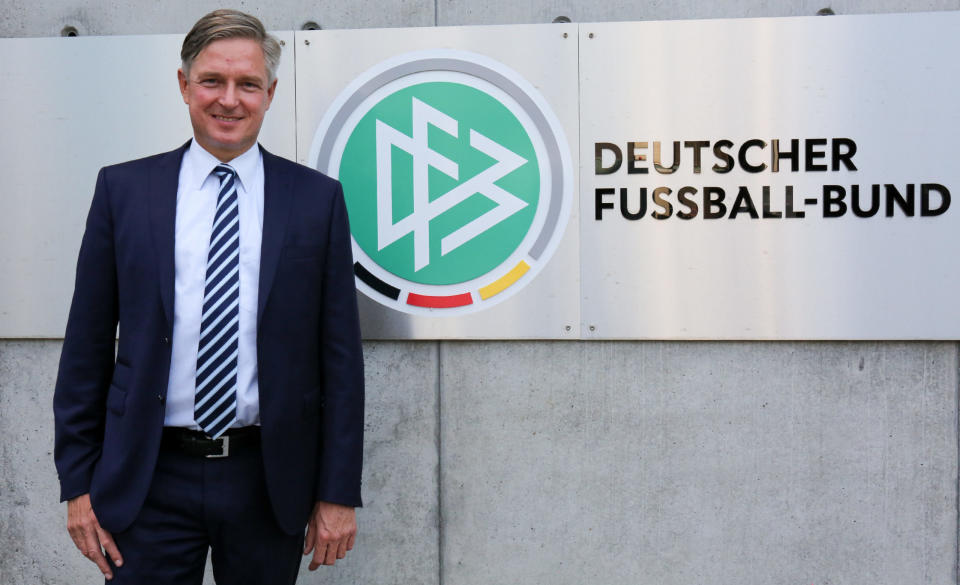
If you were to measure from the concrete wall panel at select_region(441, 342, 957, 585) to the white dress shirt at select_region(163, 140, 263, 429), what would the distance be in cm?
117

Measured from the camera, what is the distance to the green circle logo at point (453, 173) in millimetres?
2924

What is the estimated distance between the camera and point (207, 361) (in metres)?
1.92

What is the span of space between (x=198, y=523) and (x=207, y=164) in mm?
905

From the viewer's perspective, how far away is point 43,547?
310cm

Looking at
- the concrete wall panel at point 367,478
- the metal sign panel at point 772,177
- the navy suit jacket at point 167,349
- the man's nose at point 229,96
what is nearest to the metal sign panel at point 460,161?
the metal sign panel at point 772,177

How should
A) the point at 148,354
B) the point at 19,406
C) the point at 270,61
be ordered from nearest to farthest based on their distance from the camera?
the point at 148,354
the point at 270,61
the point at 19,406

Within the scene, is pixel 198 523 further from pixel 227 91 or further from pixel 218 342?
pixel 227 91

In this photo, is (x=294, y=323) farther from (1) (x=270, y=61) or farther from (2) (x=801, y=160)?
(2) (x=801, y=160)

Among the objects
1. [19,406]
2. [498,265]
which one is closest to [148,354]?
[498,265]

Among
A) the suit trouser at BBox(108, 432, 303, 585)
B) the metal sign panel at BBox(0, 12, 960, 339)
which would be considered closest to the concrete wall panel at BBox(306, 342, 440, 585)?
the metal sign panel at BBox(0, 12, 960, 339)

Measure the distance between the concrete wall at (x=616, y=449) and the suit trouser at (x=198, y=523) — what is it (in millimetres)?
1065

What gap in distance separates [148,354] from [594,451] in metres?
1.73

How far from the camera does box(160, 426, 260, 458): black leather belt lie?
6.31ft

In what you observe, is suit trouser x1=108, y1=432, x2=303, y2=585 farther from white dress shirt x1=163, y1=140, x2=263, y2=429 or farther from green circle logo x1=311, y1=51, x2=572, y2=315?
green circle logo x1=311, y1=51, x2=572, y2=315
